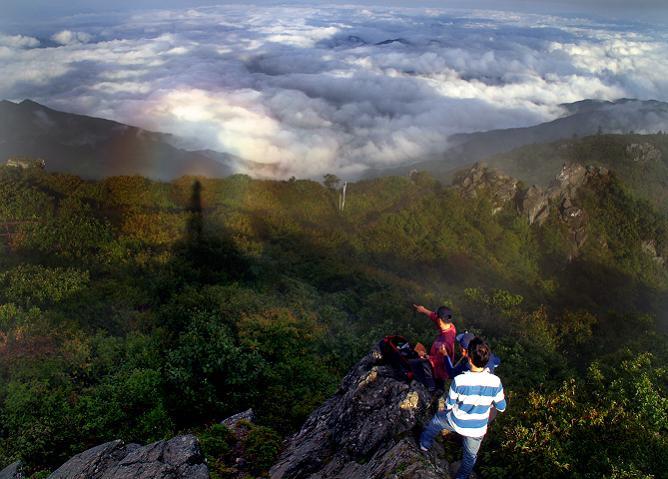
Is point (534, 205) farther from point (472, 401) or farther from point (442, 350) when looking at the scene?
point (472, 401)

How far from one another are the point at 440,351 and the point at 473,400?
5.91 feet

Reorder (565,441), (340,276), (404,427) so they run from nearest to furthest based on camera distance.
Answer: (404,427)
(565,441)
(340,276)

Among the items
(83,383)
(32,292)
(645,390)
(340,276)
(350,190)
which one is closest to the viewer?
(645,390)

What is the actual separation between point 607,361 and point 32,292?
23.1m

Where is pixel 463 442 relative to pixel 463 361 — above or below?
below

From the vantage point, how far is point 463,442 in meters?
7.25

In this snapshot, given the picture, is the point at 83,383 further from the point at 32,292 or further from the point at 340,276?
the point at 340,276

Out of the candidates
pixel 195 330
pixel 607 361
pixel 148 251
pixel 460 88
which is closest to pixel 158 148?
pixel 148 251

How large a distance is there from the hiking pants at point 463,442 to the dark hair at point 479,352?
117cm

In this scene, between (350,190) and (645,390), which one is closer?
(645,390)

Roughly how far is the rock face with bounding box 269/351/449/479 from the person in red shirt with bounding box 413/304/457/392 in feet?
0.78

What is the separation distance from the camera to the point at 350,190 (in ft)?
208

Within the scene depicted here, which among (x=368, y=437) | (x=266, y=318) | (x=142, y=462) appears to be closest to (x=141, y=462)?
(x=142, y=462)

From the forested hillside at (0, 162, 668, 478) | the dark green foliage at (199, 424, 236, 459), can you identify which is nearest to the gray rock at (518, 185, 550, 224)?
the forested hillside at (0, 162, 668, 478)
